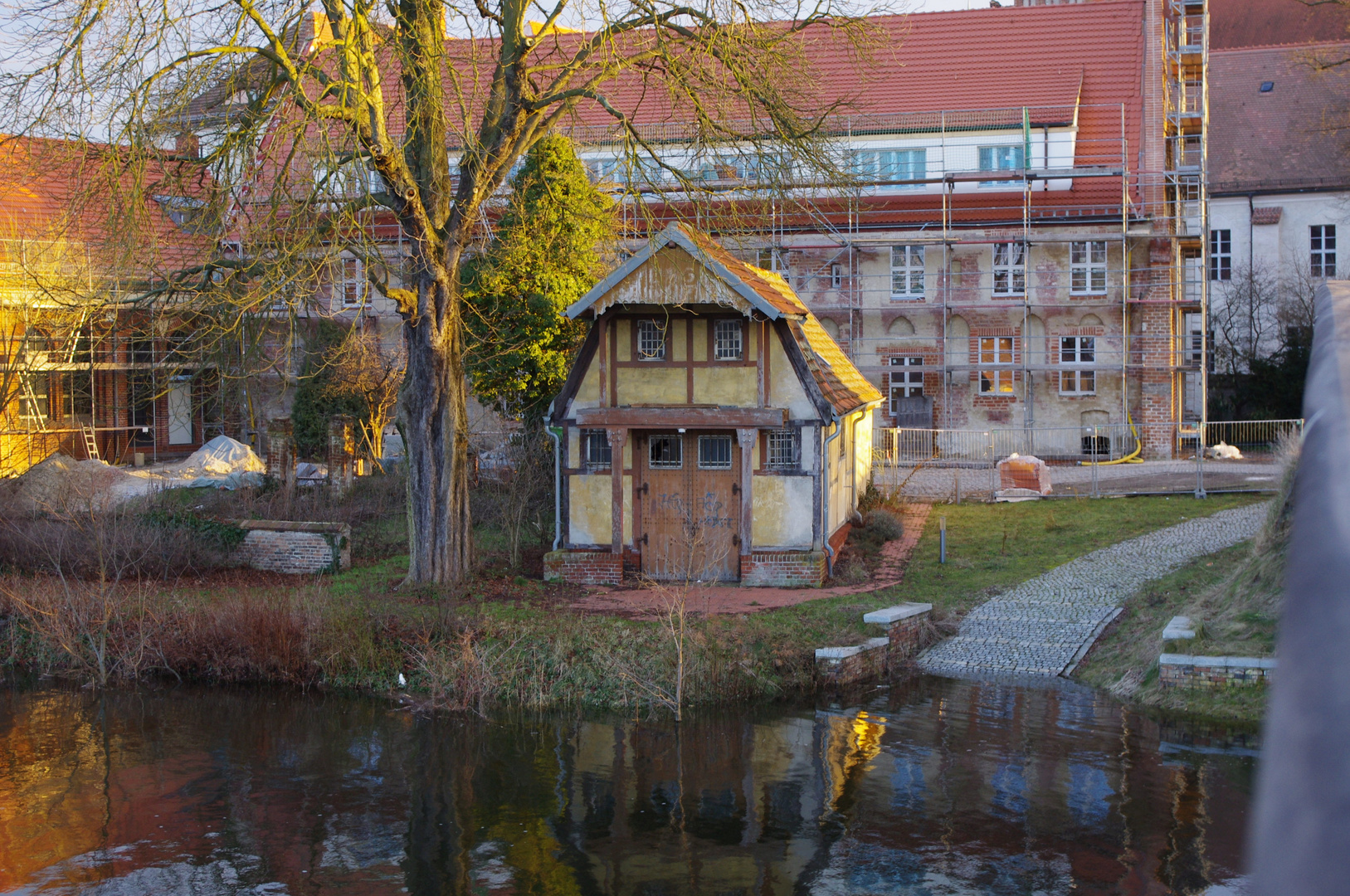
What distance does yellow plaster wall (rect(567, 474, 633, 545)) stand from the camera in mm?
19125

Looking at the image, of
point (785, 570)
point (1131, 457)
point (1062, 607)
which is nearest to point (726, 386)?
point (785, 570)

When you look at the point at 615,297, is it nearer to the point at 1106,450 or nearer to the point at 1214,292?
the point at 1106,450

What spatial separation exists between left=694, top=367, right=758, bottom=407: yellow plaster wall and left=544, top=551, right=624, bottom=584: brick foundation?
9.68 feet

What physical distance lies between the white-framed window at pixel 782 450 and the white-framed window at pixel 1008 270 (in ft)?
55.6

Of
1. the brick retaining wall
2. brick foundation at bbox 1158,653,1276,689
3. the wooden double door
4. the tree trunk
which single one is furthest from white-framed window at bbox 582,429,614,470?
brick foundation at bbox 1158,653,1276,689

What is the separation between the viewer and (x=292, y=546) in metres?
20.3

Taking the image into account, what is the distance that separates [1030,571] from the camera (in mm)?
19469

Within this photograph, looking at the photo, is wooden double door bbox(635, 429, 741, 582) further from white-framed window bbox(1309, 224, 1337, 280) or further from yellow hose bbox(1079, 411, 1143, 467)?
white-framed window bbox(1309, 224, 1337, 280)

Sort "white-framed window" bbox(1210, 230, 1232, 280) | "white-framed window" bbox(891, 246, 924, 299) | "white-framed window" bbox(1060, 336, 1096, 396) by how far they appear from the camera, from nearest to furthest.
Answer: "white-framed window" bbox(1060, 336, 1096, 396) < "white-framed window" bbox(891, 246, 924, 299) < "white-framed window" bbox(1210, 230, 1232, 280)

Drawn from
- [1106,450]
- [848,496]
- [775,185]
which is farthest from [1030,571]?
[1106,450]

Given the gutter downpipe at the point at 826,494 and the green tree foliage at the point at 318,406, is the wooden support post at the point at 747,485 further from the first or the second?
the green tree foliage at the point at 318,406

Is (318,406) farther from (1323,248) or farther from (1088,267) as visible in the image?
(1323,248)

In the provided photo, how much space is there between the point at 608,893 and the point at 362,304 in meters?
9.62

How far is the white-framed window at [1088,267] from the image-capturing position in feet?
108
